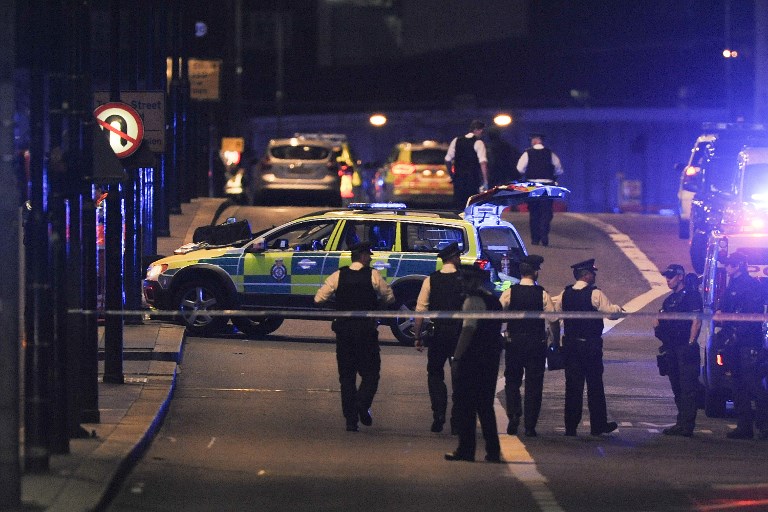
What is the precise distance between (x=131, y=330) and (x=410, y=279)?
134 inches

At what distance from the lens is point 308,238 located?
18875 mm

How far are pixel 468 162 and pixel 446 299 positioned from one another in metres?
12.1

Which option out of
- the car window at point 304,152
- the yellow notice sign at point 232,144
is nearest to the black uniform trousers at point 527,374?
the car window at point 304,152

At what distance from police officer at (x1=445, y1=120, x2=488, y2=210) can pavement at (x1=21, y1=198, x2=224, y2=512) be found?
7260 millimetres

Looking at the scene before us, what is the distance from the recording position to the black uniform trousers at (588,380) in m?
13.5

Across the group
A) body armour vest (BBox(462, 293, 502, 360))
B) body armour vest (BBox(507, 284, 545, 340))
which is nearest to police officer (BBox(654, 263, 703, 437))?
body armour vest (BBox(507, 284, 545, 340))

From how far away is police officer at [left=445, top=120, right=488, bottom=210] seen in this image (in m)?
24.9

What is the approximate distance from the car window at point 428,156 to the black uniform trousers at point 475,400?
20.8 meters

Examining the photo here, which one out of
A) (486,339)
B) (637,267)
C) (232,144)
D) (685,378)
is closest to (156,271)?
(685,378)

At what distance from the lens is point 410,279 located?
18.3 m

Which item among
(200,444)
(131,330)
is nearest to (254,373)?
(131,330)

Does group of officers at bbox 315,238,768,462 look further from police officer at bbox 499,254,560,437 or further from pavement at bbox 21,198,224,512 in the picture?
pavement at bbox 21,198,224,512

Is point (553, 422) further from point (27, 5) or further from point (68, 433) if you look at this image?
point (27, 5)

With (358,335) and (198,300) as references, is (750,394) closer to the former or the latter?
(358,335)
